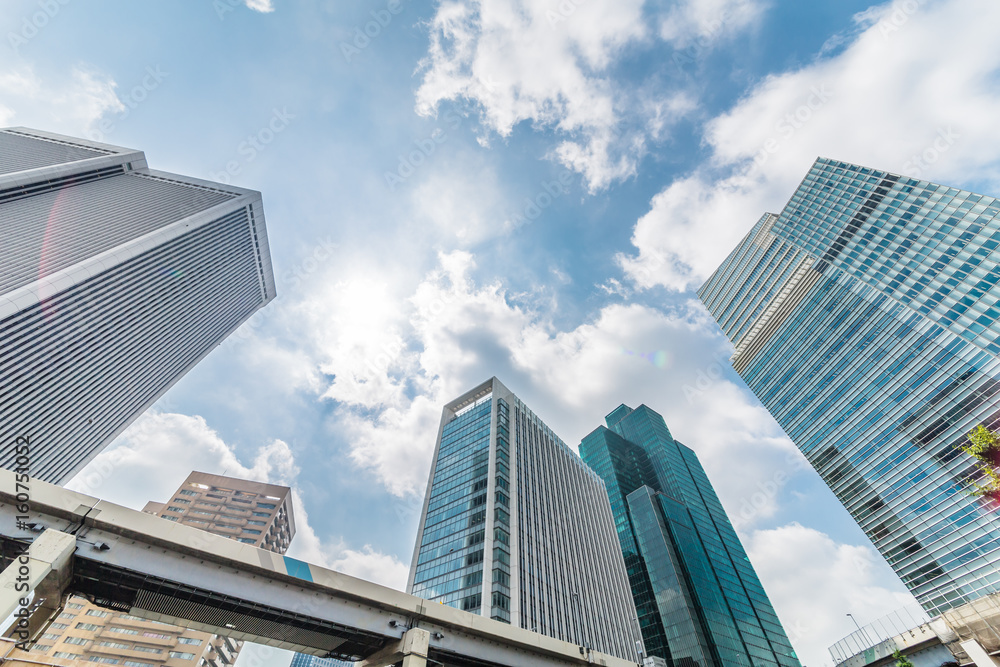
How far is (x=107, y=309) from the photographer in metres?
65.2

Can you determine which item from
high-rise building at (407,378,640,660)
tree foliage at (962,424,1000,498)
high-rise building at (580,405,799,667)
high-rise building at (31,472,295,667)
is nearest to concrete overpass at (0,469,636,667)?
tree foliage at (962,424,1000,498)

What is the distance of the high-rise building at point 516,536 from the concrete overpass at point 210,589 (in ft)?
87.0

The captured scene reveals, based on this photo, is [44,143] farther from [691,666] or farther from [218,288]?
[691,666]

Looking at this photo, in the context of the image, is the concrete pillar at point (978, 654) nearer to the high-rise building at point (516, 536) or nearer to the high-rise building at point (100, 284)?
the high-rise building at point (516, 536)

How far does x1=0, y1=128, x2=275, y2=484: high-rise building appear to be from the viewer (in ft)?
183

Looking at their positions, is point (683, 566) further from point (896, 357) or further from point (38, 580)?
point (38, 580)

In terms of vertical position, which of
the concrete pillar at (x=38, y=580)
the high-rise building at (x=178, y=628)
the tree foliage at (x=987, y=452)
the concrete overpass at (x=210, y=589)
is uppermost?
the high-rise building at (x=178, y=628)

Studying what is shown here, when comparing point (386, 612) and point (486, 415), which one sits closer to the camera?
point (386, 612)

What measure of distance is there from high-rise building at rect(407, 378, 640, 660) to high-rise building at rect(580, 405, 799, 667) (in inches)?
938

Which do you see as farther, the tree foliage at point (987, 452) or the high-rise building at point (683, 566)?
the high-rise building at point (683, 566)

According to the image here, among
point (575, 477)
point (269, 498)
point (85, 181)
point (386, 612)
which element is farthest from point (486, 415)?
point (85, 181)

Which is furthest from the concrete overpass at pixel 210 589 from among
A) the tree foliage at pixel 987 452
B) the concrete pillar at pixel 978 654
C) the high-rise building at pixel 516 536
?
the concrete pillar at pixel 978 654

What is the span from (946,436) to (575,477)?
60557mm

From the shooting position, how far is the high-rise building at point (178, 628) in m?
65.8
